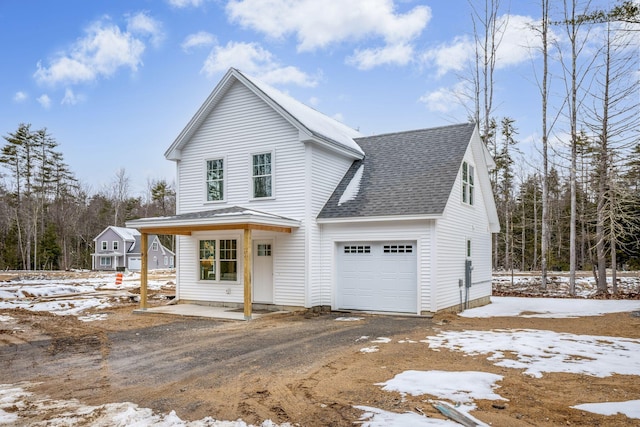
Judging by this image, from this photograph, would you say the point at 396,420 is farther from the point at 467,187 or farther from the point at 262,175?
the point at 467,187

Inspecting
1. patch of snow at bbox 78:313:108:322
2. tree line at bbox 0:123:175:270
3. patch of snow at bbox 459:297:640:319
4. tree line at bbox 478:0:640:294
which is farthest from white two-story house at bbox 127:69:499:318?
tree line at bbox 0:123:175:270

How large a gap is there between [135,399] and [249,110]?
10.6 meters

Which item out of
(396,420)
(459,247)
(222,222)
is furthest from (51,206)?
(396,420)

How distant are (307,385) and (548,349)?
467 centimetres

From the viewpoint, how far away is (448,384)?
18.3 ft

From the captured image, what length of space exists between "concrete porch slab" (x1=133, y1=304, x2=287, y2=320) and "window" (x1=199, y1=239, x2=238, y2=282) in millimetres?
1016

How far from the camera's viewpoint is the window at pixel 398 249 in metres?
12.6

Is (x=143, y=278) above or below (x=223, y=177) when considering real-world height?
below

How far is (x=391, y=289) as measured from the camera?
12805 millimetres

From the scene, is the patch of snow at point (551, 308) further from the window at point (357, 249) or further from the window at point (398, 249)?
the window at point (357, 249)

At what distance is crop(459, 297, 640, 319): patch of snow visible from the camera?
13.3 meters

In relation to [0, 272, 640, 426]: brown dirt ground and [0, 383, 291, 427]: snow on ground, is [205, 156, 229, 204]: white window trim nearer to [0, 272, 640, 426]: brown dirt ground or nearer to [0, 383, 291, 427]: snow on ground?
[0, 272, 640, 426]: brown dirt ground

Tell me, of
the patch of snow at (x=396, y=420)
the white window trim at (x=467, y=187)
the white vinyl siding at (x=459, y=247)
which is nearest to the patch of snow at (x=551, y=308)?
the white vinyl siding at (x=459, y=247)

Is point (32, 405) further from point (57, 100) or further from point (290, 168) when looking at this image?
point (57, 100)
